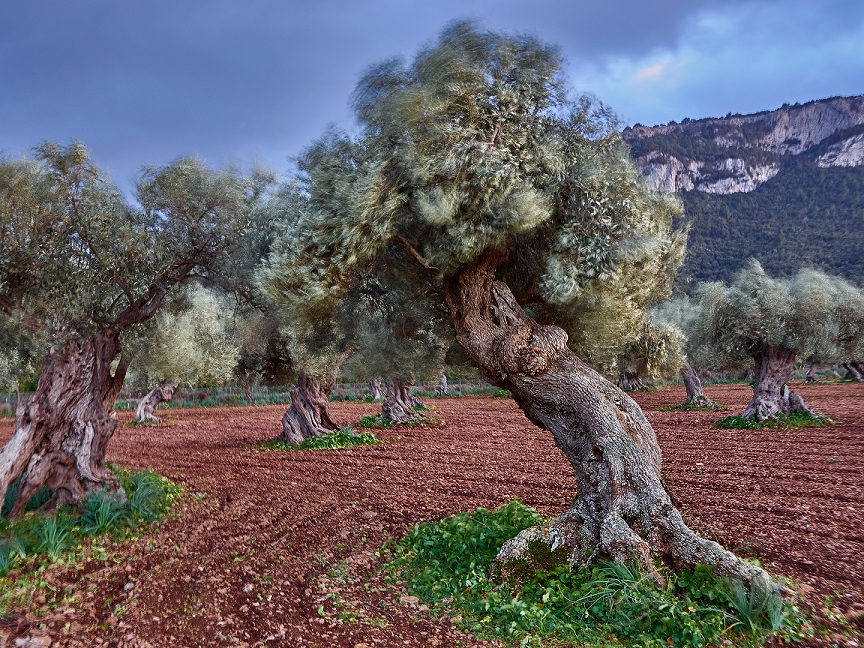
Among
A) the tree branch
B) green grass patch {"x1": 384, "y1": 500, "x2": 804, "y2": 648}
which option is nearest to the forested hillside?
the tree branch

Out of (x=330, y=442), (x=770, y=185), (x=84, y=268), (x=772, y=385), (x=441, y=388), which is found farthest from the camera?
(x=770, y=185)

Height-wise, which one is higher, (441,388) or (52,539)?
(52,539)

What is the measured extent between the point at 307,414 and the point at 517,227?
13473mm

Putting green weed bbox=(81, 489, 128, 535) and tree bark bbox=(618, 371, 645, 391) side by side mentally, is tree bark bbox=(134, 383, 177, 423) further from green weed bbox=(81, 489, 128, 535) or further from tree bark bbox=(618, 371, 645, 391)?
tree bark bbox=(618, 371, 645, 391)

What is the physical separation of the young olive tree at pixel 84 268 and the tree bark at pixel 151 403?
2050 cm

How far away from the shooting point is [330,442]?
16.2 m

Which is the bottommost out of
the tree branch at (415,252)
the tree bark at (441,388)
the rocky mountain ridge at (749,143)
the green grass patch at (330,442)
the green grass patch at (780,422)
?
the tree bark at (441,388)

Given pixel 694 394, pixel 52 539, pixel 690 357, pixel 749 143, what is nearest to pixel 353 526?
pixel 52 539

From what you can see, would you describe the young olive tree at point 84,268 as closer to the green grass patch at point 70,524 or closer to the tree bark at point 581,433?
the green grass patch at point 70,524

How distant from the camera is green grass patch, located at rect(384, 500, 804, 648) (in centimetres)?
409

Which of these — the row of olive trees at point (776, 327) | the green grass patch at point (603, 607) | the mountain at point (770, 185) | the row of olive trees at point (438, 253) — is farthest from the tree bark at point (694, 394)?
the green grass patch at point (603, 607)

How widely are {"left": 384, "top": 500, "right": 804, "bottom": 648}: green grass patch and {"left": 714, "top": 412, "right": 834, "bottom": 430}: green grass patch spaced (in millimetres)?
15135

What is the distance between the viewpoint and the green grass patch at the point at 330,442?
16031mm

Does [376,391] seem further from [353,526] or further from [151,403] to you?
[353,526]
